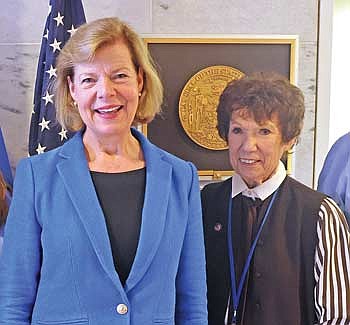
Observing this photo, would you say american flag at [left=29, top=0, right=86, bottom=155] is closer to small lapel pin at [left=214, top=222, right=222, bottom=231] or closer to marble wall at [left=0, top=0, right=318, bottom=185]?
marble wall at [left=0, top=0, right=318, bottom=185]

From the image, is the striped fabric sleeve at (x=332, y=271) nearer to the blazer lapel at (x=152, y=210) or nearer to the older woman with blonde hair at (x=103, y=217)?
the older woman with blonde hair at (x=103, y=217)

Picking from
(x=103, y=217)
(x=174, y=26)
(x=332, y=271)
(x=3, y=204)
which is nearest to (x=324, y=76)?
(x=174, y=26)

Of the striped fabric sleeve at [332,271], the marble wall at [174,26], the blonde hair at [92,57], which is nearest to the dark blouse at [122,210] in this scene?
the blonde hair at [92,57]

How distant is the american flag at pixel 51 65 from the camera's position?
1.57m

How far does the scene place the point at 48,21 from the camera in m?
1.59

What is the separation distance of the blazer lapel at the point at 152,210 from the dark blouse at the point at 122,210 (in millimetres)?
25

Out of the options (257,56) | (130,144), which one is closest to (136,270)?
(130,144)

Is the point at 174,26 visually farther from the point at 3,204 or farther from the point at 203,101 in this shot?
the point at 3,204

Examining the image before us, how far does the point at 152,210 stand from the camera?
3.93 feet

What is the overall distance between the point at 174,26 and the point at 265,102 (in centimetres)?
46

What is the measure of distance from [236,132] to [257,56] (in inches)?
12.0

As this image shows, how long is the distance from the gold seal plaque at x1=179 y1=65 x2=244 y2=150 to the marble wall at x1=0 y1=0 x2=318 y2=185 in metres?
0.15

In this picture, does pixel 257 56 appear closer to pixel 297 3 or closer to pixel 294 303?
pixel 297 3

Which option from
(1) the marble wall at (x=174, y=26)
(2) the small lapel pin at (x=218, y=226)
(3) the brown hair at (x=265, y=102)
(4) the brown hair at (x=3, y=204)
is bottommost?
(2) the small lapel pin at (x=218, y=226)
